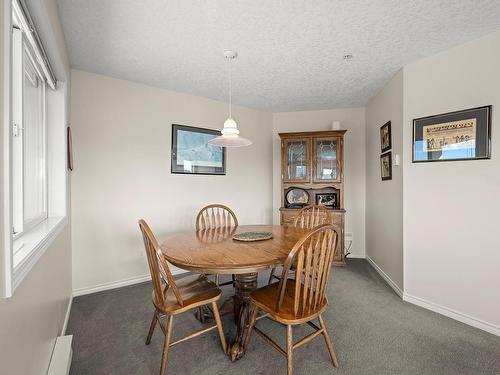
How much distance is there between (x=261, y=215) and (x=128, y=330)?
2.47 m

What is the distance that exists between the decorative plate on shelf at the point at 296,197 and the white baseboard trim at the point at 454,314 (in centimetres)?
183

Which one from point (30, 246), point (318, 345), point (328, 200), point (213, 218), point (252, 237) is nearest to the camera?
point (30, 246)

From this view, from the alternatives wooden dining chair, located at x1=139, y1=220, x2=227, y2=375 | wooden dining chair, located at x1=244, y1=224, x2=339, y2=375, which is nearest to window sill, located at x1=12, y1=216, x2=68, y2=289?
wooden dining chair, located at x1=139, y1=220, x2=227, y2=375

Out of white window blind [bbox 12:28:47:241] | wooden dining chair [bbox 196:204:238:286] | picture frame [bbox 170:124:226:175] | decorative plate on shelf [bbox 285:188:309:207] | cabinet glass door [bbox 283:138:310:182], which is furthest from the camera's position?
decorative plate on shelf [bbox 285:188:309:207]

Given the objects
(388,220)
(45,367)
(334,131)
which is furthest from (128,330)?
(334,131)

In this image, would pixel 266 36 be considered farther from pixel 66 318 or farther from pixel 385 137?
pixel 66 318

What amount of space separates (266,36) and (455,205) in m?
2.17

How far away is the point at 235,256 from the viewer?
1546 millimetres

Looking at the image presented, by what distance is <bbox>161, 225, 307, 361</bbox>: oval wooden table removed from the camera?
141cm

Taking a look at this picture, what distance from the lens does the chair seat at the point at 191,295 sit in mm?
1487

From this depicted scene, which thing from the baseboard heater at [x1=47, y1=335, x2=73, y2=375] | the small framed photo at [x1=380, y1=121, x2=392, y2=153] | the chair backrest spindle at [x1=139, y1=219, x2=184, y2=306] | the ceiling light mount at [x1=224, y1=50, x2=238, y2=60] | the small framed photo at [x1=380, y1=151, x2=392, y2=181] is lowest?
the baseboard heater at [x1=47, y1=335, x2=73, y2=375]

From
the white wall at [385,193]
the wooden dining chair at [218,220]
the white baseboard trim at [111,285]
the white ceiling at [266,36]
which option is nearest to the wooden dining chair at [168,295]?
the wooden dining chair at [218,220]

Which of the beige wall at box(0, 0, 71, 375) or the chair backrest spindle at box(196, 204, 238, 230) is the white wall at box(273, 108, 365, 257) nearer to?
the chair backrest spindle at box(196, 204, 238, 230)

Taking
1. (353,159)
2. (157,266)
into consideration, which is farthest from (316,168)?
(157,266)
